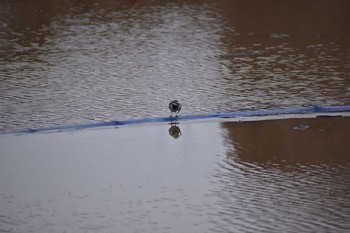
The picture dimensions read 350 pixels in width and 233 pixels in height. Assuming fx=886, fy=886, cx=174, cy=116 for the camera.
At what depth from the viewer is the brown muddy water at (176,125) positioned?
427 cm

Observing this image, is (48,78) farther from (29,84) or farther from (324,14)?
(324,14)

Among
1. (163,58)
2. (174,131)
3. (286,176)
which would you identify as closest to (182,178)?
(286,176)

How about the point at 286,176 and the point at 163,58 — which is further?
the point at 163,58

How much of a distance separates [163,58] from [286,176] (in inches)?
131

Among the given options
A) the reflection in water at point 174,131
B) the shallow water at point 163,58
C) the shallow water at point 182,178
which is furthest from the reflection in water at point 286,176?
the shallow water at point 163,58

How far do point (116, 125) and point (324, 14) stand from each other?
4379 mm

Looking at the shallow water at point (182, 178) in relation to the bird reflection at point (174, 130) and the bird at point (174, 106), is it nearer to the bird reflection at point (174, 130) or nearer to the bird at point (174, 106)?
the bird reflection at point (174, 130)

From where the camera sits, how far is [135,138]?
561cm

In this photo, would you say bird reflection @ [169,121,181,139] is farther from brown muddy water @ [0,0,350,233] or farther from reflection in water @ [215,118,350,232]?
reflection in water @ [215,118,350,232]

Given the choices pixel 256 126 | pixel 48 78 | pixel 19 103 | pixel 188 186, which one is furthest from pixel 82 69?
pixel 188 186

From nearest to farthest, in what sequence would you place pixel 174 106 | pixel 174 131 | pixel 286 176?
pixel 286 176, pixel 174 131, pixel 174 106

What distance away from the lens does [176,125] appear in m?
5.86

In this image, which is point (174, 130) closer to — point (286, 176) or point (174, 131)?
point (174, 131)

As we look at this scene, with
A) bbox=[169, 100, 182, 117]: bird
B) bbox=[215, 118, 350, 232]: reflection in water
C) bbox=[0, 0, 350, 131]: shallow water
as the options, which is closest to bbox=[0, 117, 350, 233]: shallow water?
bbox=[215, 118, 350, 232]: reflection in water
